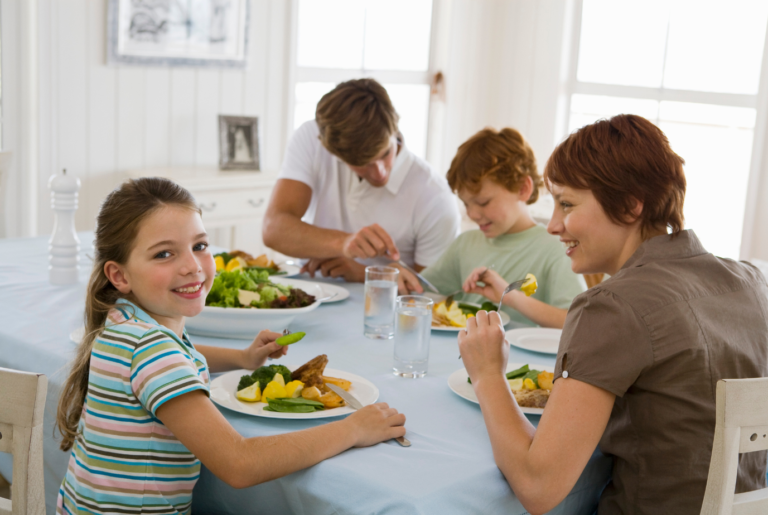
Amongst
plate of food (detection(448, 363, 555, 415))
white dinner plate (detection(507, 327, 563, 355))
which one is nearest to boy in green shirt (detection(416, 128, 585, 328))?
white dinner plate (detection(507, 327, 563, 355))

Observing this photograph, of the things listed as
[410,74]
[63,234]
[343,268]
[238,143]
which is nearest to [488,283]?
[343,268]

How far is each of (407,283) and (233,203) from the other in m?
1.97

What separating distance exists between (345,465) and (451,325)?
2.44 feet

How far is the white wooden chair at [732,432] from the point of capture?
971 millimetres

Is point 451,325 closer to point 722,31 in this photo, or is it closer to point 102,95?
point 102,95

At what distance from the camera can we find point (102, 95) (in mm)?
3486

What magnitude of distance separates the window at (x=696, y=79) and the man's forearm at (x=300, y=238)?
2401mm

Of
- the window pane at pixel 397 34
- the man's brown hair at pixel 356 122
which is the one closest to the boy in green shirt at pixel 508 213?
the man's brown hair at pixel 356 122

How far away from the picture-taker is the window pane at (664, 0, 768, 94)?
370 cm

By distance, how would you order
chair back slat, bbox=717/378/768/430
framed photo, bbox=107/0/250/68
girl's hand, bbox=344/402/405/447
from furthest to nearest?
1. framed photo, bbox=107/0/250/68
2. girl's hand, bbox=344/402/405/447
3. chair back slat, bbox=717/378/768/430

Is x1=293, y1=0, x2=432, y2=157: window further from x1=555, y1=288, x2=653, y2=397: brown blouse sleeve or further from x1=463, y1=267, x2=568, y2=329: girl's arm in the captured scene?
x1=555, y1=288, x2=653, y2=397: brown blouse sleeve

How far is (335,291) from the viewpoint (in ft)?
6.52

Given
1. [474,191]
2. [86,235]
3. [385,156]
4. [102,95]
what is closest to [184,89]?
[102,95]

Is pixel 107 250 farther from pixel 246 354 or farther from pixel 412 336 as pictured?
pixel 412 336
